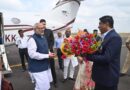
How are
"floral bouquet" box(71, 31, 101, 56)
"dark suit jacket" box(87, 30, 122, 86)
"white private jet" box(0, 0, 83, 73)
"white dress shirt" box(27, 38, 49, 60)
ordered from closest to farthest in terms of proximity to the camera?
"dark suit jacket" box(87, 30, 122, 86), "floral bouquet" box(71, 31, 101, 56), "white dress shirt" box(27, 38, 49, 60), "white private jet" box(0, 0, 83, 73)

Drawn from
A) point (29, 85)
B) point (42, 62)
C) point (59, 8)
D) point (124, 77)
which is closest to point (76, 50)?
point (42, 62)

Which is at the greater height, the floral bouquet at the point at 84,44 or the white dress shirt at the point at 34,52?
the floral bouquet at the point at 84,44

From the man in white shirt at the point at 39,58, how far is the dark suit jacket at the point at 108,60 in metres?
1.71

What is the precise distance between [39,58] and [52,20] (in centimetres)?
1688

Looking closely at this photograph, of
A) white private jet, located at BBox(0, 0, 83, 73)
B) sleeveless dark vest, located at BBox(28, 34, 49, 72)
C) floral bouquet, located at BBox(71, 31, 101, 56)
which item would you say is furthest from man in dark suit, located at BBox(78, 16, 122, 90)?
white private jet, located at BBox(0, 0, 83, 73)

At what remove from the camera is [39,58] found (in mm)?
6555

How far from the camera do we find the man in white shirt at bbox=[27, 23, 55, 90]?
6570 millimetres

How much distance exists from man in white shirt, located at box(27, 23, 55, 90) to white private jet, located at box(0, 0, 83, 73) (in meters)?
11.5

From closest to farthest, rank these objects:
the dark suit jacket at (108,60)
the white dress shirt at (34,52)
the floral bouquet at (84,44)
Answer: the dark suit jacket at (108,60)
the floral bouquet at (84,44)
the white dress shirt at (34,52)

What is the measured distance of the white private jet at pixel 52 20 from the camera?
1905 cm

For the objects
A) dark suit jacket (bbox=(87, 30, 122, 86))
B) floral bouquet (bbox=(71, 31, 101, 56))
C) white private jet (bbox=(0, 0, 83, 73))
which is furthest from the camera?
white private jet (bbox=(0, 0, 83, 73))

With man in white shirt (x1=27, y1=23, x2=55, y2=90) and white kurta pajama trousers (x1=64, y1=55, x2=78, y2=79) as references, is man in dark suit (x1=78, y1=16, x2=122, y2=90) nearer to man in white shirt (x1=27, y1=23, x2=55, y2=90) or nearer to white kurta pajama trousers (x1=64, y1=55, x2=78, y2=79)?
man in white shirt (x1=27, y1=23, x2=55, y2=90)

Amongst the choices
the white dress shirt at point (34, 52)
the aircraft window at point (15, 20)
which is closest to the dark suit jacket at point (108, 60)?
the white dress shirt at point (34, 52)

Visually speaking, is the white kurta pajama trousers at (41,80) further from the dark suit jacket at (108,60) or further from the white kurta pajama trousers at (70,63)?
the white kurta pajama trousers at (70,63)
